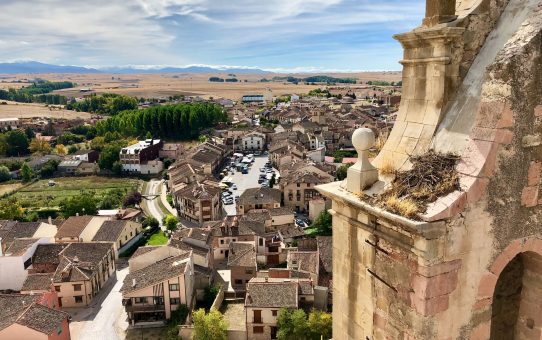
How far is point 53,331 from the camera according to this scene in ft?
89.2

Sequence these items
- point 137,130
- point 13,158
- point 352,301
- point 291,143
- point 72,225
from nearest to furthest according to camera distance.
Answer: point 352,301 → point 72,225 → point 291,143 → point 13,158 → point 137,130

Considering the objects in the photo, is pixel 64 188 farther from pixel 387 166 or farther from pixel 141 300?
pixel 387 166

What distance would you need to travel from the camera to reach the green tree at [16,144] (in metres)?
90.8

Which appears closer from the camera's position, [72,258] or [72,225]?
[72,258]

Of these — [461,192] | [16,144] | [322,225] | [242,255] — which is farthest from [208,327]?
[16,144]

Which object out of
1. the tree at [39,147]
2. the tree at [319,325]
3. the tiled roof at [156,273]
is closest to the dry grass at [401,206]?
the tree at [319,325]

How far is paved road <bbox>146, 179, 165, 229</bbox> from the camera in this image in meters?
54.9

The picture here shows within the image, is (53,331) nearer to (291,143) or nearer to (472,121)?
(472,121)

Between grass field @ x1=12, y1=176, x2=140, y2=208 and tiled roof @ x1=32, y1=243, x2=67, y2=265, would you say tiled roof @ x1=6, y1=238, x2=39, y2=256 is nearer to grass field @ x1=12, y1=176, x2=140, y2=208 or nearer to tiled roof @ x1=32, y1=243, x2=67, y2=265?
tiled roof @ x1=32, y1=243, x2=67, y2=265

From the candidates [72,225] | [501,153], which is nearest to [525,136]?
[501,153]

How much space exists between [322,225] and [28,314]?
2705 centimetres

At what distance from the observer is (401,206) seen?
3.82 metres

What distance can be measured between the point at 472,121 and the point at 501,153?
1.22 ft

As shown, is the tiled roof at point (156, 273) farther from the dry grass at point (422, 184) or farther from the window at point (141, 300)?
the dry grass at point (422, 184)
